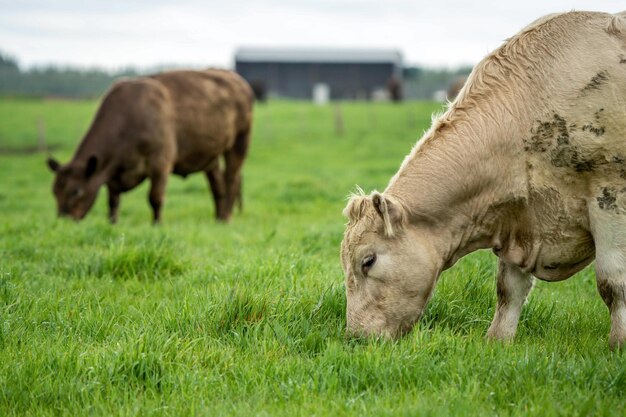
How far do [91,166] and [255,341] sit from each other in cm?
770

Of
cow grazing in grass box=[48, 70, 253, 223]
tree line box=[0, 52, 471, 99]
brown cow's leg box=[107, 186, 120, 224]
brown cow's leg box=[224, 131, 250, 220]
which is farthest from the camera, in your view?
tree line box=[0, 52, 471, 99]

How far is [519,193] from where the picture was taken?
4.43m

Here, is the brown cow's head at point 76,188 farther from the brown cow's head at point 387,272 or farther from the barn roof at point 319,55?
the barn roof at point 319,55

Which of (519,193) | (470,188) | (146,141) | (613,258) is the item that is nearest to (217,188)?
(146,141)

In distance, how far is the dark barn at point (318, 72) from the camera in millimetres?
66938

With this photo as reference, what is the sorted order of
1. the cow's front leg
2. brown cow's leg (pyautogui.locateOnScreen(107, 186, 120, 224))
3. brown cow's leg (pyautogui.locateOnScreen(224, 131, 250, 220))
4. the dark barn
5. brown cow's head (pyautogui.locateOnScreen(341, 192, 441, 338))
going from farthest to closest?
the dark barn → brown cow's leg (pyautogui.locateOnScreen(224, 131, 250, 220)) → brown cow's leg (pyautogui.locateOnScreen(107, 186, 120, 224)) → the cow's front leg → brown cow's head (pyautogui.locateOnScreen(341, 192, 441, 338))

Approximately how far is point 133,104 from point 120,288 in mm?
6117

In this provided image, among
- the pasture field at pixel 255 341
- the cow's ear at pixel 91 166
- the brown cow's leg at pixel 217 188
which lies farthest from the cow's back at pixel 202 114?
the pasture field at pixel 255 341

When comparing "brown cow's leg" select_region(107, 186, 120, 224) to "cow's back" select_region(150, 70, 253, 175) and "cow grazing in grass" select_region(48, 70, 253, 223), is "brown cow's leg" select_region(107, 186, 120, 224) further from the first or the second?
"cow's back" select_region(150, 70, 253, 175)

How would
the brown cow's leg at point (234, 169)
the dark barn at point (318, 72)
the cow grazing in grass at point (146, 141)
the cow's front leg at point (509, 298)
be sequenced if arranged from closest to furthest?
the cow's front leg at point (509, 298), the cow grazing in grass at point (146, 141), the brown cow's leg at point (234, 169), the dark barn at point (318, 72)

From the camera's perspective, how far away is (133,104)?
37.5 ft

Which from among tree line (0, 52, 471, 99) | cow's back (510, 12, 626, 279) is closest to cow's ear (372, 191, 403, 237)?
cow's back (510, 12, 626, 279)

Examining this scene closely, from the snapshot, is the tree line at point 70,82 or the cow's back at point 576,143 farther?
the tree line at point 70,82

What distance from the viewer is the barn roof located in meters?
67.8
